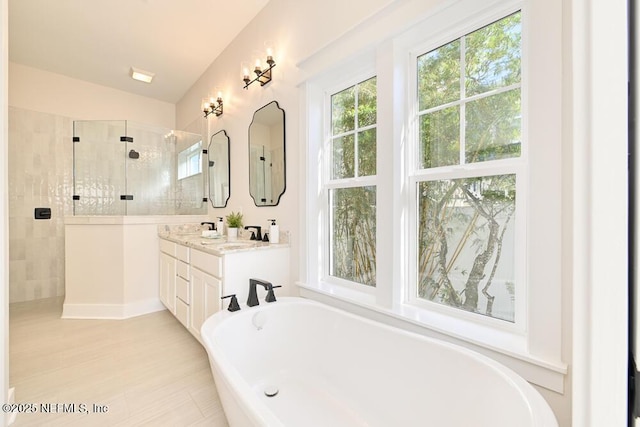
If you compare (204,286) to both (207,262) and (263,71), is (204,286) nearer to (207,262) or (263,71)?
(207,262)

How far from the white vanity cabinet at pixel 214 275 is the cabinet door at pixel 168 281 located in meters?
0.02

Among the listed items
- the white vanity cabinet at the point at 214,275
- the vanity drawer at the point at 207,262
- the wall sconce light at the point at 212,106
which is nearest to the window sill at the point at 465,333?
the white vanity cabinet at the point at 214,275

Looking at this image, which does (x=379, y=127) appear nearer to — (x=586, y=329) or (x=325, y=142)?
(x=325, y=142)

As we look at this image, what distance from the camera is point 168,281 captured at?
2.89 metres

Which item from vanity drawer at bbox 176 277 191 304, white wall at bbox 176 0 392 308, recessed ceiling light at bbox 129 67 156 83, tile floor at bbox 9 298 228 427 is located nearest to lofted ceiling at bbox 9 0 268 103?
recessed ceiling light at bbox 129 67 156 83

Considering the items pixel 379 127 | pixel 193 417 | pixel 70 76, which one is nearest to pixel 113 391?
pixel 193 417

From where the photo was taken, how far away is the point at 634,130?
350 mm

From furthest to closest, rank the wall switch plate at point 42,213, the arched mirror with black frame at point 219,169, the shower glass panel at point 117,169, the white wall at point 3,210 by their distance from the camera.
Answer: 1. the wall switch plate at point 42,213
2. the shower glass panel at point 117,169
3. the arched mirror with black frame at point 219,169
4. the white wall at point 3,210

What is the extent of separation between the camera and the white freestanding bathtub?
3.15ft

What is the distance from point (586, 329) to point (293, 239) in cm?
197

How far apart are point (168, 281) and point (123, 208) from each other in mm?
1256

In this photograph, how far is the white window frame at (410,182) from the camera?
1022 mm

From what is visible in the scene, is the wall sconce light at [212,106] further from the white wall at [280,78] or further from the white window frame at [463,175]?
the white window frame at [463,175]

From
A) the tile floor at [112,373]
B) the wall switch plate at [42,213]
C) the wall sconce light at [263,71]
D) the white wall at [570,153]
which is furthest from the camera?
the wall switch plate at [42,213]
